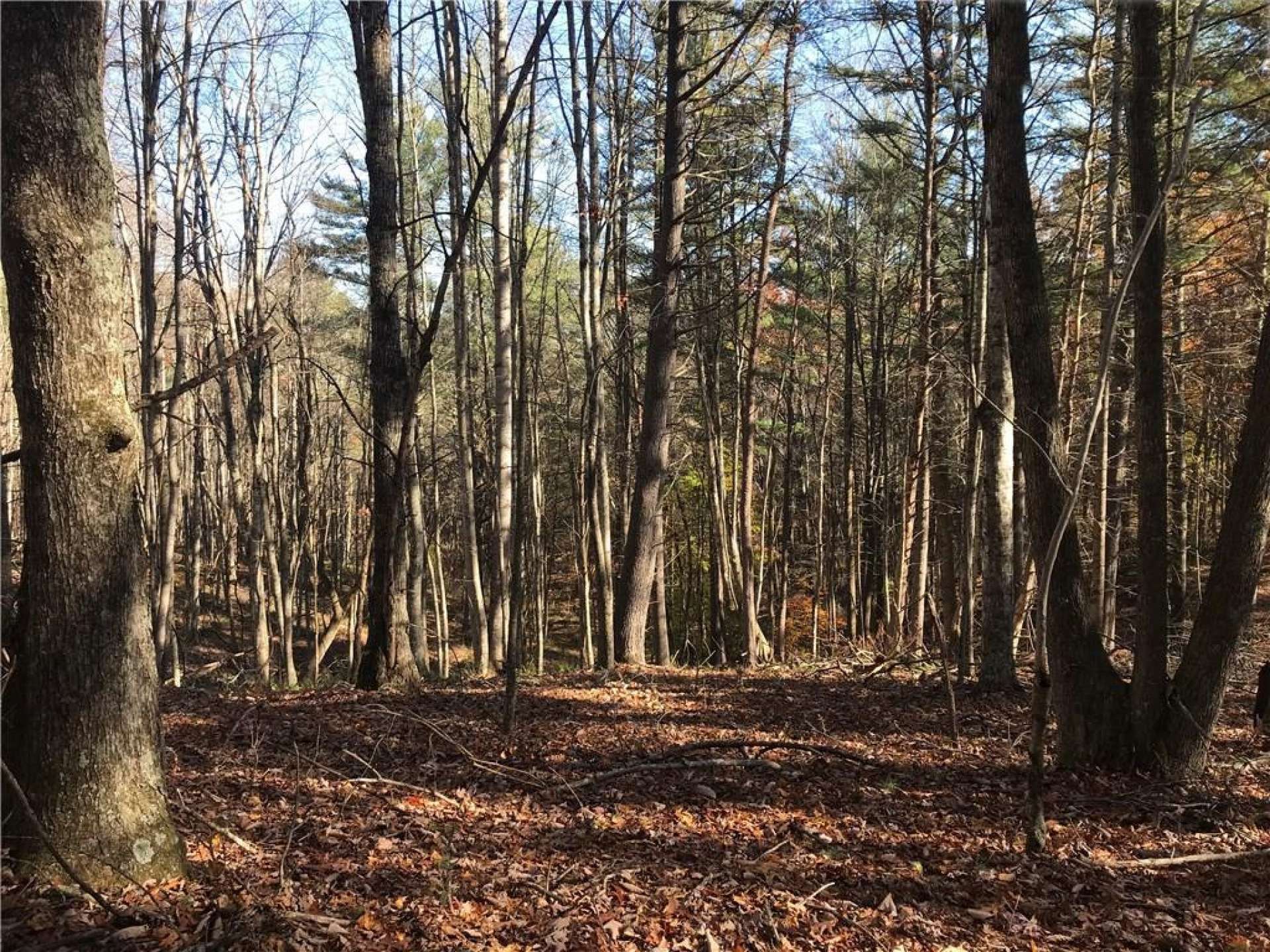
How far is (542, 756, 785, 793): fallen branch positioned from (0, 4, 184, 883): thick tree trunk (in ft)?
7.68

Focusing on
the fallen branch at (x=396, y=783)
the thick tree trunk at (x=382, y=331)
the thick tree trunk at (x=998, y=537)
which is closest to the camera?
the fallen branch at (x=396, y=783)

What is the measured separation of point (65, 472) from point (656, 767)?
3593 mm

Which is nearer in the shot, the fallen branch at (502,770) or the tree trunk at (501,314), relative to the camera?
the fallen branch at (502,770)

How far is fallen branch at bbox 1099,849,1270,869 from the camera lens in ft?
13.4

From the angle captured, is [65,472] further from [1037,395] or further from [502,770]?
[1037,395]

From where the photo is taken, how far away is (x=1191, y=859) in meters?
4.12

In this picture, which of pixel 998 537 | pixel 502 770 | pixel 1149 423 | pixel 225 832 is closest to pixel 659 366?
pixel 998 537

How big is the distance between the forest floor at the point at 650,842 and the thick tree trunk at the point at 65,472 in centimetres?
31

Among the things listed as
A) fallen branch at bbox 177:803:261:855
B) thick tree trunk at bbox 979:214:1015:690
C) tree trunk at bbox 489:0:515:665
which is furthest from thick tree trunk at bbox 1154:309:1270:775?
tree trunk at bbox 489:0:515:665

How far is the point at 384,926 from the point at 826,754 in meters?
3.62

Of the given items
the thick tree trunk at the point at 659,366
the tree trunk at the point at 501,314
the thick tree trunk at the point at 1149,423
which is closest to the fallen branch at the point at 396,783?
the tree trunk at the point at 501,314

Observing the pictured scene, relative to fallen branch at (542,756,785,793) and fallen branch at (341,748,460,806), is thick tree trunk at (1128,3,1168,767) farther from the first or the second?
fallen branch at (341,748,460,806)

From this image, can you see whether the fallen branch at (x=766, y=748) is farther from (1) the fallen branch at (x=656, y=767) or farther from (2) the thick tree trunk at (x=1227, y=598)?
(2) the thick tree trunk at (x=1227, y=598)

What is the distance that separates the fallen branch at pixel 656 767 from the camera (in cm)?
481
